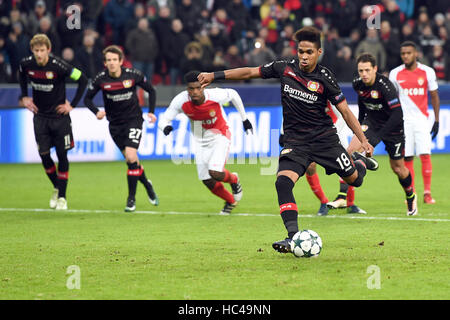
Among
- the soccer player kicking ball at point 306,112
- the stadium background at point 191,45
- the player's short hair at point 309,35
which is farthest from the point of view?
the stadium background at point 191,45

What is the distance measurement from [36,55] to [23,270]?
5.56m

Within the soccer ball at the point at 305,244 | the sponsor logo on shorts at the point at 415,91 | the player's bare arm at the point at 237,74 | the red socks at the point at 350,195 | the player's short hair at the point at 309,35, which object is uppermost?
the sponsor logo on shorts at the point at 415,91

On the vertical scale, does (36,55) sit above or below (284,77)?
above

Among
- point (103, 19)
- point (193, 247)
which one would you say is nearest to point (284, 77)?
point (193, 247)

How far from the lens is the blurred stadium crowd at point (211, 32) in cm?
2019

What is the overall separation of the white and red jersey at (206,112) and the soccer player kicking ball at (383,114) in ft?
5.39

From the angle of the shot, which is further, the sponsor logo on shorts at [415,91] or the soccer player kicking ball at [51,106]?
the sponsor logo on shorts at [415,91]

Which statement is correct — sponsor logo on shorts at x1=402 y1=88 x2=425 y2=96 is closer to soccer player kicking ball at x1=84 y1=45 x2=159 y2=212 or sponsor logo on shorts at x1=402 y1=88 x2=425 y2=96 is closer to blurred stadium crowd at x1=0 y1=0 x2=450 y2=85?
Answer: soccer player kicking ball at x1=84 y1=45 x2=159 y2=212

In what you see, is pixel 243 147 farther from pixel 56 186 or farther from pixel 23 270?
pixel 23 270

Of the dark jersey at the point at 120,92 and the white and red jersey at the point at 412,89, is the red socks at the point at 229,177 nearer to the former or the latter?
the dark jersey at the point at 120,92

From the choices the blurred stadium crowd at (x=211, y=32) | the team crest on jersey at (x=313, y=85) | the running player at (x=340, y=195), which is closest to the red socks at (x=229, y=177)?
the running player at (x=340, y=195)

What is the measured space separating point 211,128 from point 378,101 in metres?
2.26

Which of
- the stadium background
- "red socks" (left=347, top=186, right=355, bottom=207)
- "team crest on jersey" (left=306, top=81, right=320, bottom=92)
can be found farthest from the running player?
the stadium background

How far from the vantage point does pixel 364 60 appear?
1167 centimetres
